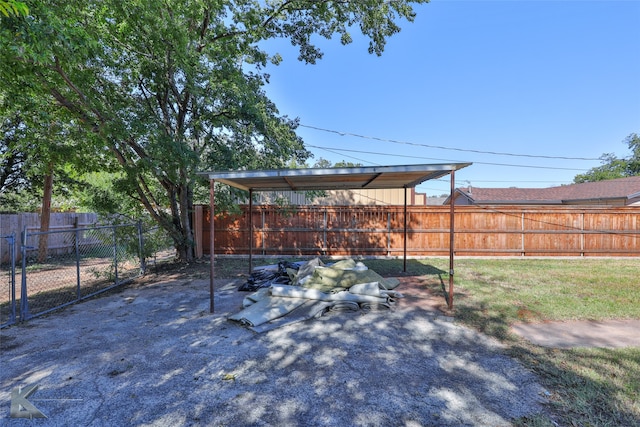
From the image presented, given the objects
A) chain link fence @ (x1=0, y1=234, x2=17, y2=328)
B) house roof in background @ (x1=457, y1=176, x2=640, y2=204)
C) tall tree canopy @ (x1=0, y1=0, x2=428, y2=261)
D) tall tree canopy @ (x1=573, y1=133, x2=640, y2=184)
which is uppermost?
tall tree canopy @ (x1=573, y1=133, x2=640, y2=184)

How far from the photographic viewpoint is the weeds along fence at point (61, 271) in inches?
166

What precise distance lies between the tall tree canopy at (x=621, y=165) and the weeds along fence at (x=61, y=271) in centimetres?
3867

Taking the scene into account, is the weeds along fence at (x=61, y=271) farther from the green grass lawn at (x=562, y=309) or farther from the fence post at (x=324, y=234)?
the green grass lawn at (x=562, y=309)

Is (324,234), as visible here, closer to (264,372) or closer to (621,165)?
(264,372)

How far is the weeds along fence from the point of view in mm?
4227

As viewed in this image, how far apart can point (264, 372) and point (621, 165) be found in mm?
40813

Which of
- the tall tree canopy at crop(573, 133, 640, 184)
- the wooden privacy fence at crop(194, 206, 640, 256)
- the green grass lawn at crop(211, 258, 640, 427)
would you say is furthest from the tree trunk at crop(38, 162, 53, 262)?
the tall tree canopy at crop(573, 133, 640, 184)

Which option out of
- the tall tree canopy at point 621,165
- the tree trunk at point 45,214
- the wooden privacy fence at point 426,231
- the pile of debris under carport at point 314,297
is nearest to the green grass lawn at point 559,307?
the wooden privacy fence at point 426,231

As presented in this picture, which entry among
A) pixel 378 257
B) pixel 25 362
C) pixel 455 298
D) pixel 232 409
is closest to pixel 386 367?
pixel 232 409

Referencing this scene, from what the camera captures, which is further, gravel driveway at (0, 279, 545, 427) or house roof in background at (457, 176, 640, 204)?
house roof in background at (457, 176, 640, 204)

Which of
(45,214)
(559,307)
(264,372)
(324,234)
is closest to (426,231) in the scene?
(324,234)

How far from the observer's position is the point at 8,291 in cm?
592

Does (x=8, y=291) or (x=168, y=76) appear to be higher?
(x=168, y=76)

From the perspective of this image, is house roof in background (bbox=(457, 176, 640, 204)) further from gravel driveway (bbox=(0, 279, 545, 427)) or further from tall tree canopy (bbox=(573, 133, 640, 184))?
tall tree canopy (bbox=(573, 133, 640, 184))
